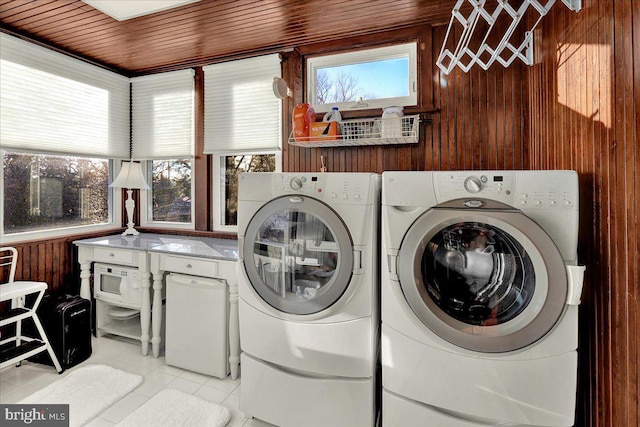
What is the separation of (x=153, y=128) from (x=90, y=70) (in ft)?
2.21

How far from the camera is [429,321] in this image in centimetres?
137

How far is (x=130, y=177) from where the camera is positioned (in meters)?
2.90

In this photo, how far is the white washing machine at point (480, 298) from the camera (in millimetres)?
1218

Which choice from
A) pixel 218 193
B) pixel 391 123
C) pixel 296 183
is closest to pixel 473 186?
pixel 296 183

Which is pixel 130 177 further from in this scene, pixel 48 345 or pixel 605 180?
pixel 605 180

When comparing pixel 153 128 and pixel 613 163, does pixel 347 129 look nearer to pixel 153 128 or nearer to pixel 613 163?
pixel 613 163

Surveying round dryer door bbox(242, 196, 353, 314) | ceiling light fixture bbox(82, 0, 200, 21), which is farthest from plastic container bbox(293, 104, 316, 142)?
ceiling light fixture bbox(82, 0, 200, 21)

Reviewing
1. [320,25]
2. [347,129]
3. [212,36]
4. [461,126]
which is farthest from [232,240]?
[461,126]

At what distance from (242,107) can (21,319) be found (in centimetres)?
218

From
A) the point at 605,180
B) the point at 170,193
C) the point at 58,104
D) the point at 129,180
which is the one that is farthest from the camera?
the point at 170,193

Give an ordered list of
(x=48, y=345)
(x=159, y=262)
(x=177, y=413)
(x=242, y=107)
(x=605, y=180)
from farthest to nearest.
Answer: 1. (x=242, y=107)
2. (x=159, y=262)
3. (x=48, y=345)
4. (x=177, y=413)
5. (x=605, y=180)

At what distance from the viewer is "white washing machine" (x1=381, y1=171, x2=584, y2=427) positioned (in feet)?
4.00

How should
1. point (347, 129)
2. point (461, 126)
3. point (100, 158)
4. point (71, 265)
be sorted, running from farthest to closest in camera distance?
point (100, 158)
point (71, 265)
point (347, 129)
point (461, 126)

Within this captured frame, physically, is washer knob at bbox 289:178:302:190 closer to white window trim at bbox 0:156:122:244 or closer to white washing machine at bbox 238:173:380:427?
white washing machine at bbox 238:173:380:427
